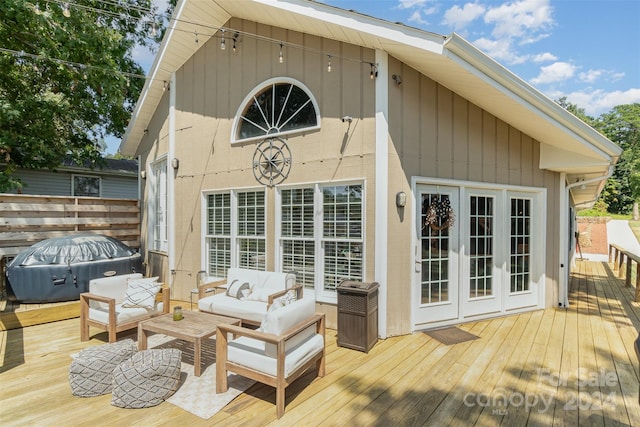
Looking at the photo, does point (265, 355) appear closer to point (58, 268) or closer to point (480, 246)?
point (480, 246)

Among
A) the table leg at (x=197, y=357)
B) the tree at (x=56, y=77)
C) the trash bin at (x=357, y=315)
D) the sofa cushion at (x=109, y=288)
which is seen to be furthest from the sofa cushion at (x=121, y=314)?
the tree at (x=56, y=77)

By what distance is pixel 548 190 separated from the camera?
5.59 meters

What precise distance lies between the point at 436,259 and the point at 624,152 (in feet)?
121

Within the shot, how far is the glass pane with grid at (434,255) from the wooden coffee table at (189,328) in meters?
2.79

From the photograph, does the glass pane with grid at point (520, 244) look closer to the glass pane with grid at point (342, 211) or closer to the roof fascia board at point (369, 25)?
the glass pane with grid at point (342, 211)

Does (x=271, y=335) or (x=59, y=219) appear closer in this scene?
(x=271, y=335)

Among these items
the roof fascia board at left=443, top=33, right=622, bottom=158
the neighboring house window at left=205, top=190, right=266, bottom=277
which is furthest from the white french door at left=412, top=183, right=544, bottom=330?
the neighboring house window at left=205, top=190, right=266, bottom=277

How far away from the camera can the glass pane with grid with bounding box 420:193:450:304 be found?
4.69m

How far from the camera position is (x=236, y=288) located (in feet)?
16.3

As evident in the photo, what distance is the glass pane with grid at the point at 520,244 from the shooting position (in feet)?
17.7

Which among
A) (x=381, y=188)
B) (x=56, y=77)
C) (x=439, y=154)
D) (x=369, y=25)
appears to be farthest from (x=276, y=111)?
(x=56, y=77)

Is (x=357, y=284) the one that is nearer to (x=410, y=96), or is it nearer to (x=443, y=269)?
(x=443, y=269)

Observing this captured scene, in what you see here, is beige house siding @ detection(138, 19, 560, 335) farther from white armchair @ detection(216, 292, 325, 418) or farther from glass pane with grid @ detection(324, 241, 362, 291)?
white armchair @ detection(216, 292, 325, 418)

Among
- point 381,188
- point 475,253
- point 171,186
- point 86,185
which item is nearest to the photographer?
point 381,188
